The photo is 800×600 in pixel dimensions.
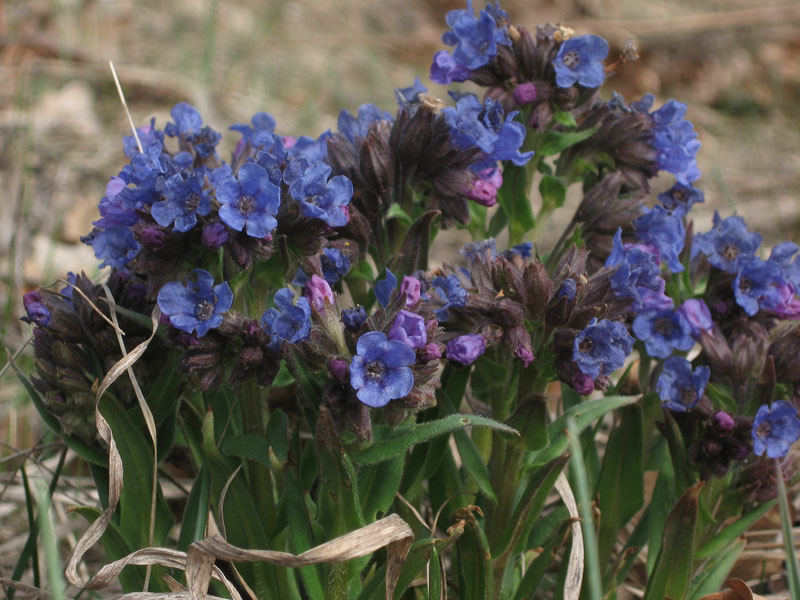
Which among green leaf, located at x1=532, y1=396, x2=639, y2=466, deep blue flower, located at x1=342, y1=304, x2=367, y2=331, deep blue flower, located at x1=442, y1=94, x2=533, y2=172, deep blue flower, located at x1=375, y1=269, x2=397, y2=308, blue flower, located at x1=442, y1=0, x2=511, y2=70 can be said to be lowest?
green leaf, located at x1=532, y1=396, x2=639, y2=466

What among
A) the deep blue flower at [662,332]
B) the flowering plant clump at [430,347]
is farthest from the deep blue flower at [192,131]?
the deep blue flower at [662,332]

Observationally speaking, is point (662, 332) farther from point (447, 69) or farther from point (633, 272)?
point (447, 69)

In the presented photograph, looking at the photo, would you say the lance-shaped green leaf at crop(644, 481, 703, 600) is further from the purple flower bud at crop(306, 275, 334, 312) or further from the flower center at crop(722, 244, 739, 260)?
the purple flower bud at crop(306, 275, 334, 312)

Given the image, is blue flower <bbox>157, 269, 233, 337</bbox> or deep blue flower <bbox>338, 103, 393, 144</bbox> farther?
deep blue flower <bbox>338, 103, 393, 144</bbox>

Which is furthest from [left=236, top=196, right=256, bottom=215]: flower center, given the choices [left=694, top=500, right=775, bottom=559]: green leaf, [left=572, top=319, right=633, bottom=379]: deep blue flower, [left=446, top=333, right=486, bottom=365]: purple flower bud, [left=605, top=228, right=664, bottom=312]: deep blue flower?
[left=694, top=500, right=775, bottom=559]: green leaf

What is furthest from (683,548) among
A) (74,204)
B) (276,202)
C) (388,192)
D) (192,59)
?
(192,59)

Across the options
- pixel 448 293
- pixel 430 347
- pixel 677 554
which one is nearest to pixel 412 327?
pixel 430 347

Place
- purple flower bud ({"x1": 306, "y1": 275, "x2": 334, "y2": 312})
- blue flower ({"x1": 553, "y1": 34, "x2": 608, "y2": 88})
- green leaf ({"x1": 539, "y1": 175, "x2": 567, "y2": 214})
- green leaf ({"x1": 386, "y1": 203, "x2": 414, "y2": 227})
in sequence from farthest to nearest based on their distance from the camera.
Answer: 1. green leaf ({"x1": 539, "y1": 175, "x2": 567, "y2": 214})
2. blue flower ({"x1": 553, "y1": 34, "x2": 608, "y2": 88})
3. green leaf ({"x1": 386, "y1": 203, "x2": 414, "y2": 227})
4. purple flower bud ({"x1": 306, "y1": 275, "x2": 334, "y2": 312})

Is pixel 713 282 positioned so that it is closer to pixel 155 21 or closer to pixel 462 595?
pixel 462 595
